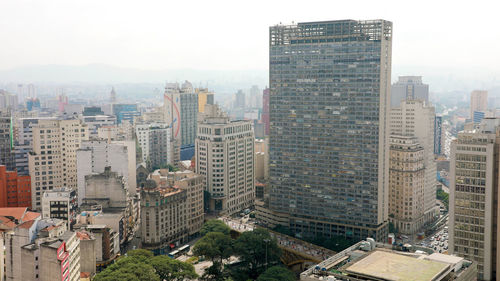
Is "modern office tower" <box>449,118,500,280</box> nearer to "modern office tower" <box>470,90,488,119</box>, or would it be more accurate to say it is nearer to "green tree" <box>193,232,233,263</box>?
"green tree" <box>193,232,233,263</box>

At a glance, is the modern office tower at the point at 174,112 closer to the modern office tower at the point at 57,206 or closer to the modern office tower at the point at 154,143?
the modern office tower at the point at 154,143

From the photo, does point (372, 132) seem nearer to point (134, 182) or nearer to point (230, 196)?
point (230, 196)

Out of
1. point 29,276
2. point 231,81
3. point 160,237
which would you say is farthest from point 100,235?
point 231,81

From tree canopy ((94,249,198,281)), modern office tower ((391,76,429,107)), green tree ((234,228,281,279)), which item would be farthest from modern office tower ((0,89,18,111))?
tree canopy ((94,249,198,281))

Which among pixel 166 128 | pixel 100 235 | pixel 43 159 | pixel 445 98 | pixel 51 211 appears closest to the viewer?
pixel 100 235

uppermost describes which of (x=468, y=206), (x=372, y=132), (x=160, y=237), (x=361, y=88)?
(x=361, y=88)
